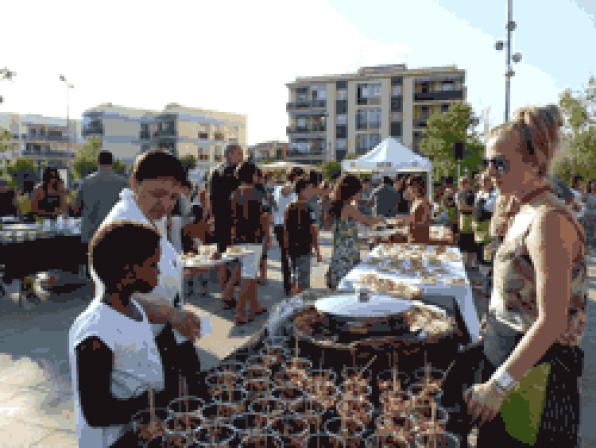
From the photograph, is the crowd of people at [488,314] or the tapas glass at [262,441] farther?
the crowd of people at [488,314]

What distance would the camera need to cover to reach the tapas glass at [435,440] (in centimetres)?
134

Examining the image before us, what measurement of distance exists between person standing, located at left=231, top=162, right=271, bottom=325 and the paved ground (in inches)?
19.3

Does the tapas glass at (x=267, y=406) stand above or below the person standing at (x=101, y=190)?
below

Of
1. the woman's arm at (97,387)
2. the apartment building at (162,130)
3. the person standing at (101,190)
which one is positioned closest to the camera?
the woman's arm at (97,387)

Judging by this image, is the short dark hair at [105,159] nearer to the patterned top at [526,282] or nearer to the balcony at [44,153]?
the patterned top at [526,282]

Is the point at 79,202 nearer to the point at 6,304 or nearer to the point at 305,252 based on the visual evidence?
the point at 6,304

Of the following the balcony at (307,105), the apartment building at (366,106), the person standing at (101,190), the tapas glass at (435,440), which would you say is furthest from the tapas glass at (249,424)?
the balcony at (307,105)

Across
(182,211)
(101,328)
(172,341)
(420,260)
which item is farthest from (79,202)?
(101,328)

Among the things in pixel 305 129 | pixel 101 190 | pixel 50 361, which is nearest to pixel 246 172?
pixel 101 190

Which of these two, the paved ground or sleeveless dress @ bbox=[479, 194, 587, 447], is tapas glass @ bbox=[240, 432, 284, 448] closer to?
sleeveless dress @ bbox=[479, 194, 587, 447]

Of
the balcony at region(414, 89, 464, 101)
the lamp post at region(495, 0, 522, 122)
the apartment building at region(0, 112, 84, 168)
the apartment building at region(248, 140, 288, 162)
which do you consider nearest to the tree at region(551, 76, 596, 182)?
the lamp post at region(495, 0, 522, 122)

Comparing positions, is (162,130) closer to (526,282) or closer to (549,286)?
(526,282)

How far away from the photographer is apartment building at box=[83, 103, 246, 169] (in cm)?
8206

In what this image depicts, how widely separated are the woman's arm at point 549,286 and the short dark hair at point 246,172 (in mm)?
4529
